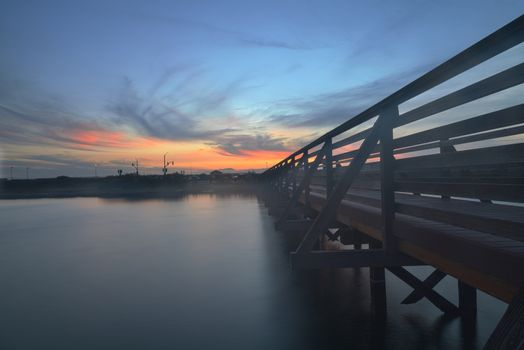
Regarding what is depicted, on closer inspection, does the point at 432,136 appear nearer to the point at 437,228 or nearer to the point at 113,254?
the point at 437,228

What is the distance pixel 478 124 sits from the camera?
7.47 feet

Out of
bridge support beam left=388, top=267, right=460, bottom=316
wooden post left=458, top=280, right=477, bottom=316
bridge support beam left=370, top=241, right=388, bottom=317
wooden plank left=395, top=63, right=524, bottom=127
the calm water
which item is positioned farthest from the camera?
wooden post left=458, top=280, right=477, bottom=316

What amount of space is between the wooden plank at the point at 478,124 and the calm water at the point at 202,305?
4214 mm

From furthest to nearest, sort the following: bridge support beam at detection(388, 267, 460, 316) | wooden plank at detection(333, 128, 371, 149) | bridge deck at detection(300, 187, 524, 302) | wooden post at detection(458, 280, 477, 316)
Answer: wooden post at detection(458, 280, 477, 316) < bridge support beam at detection(388, 267, 460, 316) < wooden plank at detection(333, 128, 371, 149) < bridge deck at detection(300, 187, 524, 302)

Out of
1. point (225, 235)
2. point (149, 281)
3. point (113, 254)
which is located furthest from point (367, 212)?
point (225, 235)

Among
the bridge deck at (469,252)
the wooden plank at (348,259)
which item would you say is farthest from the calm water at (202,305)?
the bridge deck at (469,252)

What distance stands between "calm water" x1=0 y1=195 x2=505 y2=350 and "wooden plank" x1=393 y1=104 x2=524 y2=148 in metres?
4.21

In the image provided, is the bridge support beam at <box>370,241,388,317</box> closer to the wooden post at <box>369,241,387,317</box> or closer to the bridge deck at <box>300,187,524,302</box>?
the wooden post at <box>369,241,387,317</box>

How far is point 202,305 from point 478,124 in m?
6.84

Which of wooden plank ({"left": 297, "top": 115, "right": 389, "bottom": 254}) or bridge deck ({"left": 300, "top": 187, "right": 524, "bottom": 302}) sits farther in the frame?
wooden plank ({"left": 297, "top": 115, "right": 389, "bottom": 254})

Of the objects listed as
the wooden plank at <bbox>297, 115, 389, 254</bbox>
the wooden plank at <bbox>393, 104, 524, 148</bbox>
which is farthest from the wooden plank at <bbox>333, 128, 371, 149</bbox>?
the wooden plank at <bbox>393, 104, 524, 148</bbox>

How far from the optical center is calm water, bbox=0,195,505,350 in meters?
6.07

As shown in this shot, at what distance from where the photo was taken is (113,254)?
13.4m

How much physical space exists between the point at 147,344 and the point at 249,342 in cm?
172
